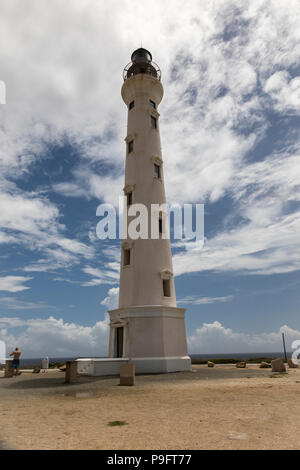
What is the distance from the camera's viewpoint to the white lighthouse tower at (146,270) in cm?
2172

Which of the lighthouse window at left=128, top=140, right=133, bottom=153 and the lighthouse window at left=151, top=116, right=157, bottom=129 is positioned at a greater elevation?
the lighthouse window at left=151, top=116, right=157, bottom=129

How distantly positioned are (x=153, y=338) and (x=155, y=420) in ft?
47.1

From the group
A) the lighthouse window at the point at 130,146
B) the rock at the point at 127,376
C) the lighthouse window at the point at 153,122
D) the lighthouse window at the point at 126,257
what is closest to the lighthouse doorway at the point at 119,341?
the lighthouse window at the point at 126,257

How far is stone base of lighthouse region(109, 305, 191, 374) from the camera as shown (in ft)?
69.4

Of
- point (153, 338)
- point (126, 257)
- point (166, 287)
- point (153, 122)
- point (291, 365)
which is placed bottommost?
point (291, 365)

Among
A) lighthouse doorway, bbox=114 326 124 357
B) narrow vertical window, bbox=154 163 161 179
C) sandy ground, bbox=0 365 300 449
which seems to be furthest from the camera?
narrow vertical window, bbox=154 163 161 179

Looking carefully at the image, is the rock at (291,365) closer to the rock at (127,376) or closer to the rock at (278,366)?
the rock at (278,366)

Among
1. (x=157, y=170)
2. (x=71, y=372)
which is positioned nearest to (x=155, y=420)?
(x=71, y=372)

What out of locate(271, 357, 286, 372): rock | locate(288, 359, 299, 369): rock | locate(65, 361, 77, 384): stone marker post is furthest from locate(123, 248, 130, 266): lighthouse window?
locate(288, 359, 299, 369): rock

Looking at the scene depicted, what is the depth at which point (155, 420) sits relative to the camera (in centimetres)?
759

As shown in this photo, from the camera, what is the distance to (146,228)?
24.8m

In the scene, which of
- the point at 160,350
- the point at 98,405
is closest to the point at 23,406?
the point at 98,405

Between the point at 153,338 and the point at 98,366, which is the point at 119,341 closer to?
the point at 153,338

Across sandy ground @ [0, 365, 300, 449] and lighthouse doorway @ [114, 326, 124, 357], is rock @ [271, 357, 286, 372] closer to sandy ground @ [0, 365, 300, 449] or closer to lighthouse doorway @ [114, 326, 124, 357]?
Result: sandy ground @ [0, 365, 300, 449]
